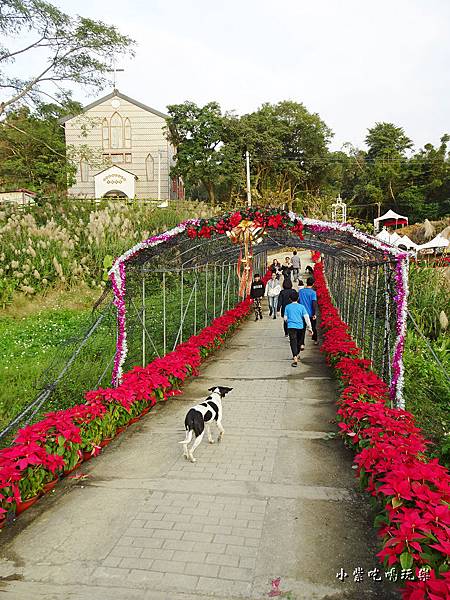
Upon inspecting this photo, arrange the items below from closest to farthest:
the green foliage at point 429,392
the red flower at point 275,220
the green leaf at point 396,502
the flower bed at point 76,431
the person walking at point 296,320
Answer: the green leaf at point 396,502 → the flower bed at point 76,431 → the green foliage at point 429,392 → the red flower at point 275,220 → the person walking at point 296,320

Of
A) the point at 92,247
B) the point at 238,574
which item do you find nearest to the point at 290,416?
the point at 238,574

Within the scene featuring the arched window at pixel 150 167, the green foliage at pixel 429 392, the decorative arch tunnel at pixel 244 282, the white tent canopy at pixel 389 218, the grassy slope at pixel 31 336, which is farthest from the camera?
the white tent canopy at pixel 389 218

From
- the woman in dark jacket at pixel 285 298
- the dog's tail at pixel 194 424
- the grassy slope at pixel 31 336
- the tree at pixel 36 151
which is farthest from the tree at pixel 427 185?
the dog's tail at pixel 194 424

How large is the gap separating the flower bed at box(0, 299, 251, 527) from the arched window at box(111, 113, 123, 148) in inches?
1049

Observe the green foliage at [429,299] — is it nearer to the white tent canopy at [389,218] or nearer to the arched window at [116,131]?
the white tent canopy at [389,218]

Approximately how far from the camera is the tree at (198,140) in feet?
95.5

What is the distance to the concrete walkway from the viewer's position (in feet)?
10.9

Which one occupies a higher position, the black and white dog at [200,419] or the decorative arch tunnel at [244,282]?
the decorative arch tunnel at [244,282]

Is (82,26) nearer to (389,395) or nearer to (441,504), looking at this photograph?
(389,395)

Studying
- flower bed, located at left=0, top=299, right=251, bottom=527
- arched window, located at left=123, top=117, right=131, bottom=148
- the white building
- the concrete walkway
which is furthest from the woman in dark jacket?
arched window, located at left=123, top=117, right=131, bottom=148

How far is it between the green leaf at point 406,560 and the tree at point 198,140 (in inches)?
1073

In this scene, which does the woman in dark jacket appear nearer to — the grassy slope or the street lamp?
the grassy slope

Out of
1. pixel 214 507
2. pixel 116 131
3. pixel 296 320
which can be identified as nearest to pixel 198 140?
pixel 116 131

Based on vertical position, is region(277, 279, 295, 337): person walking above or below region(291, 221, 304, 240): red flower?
below
